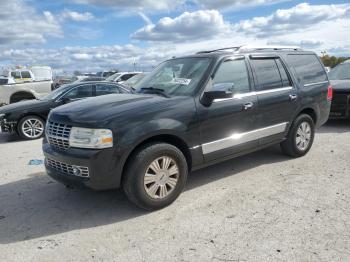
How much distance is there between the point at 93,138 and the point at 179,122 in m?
1.06

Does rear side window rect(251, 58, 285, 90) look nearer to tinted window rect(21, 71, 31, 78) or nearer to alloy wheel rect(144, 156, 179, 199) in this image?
alloy wheel rect(144, 156, 179, 199)

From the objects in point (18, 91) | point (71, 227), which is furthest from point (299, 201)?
point (18, 91)

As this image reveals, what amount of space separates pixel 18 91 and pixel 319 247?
47.8ft

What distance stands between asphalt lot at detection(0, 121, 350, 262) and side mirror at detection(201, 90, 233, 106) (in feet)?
4.03

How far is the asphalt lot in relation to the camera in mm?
3234

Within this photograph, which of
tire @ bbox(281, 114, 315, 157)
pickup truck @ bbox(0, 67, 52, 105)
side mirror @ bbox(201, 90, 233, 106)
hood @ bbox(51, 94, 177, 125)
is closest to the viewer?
hood @ bbox(51, 94, 177, 125)

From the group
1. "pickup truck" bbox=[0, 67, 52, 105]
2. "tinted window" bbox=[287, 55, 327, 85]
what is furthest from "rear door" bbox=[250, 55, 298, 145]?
"pickup truck" bbox=[0, 67, 52, 105]

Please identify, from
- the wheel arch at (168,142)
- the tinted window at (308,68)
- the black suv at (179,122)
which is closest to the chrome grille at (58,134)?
the black suv at (179,122)

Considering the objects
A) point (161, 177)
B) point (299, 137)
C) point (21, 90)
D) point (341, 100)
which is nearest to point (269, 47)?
point (299, 137)

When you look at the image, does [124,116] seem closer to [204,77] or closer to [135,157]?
[135,157]

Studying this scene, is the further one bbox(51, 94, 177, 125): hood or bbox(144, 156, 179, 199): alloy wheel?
bbox(144, 156, 179, 199): alloy wheel

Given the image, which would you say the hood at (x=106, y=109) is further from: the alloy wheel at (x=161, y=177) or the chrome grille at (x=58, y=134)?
the alloy wheel at (x=161, y=177)

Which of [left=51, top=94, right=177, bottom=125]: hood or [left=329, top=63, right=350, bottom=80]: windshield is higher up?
[left=329, top=63, right=350, bottom=80]: windshield

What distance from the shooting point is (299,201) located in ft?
14.0
